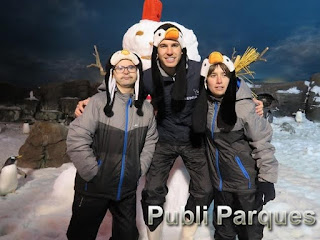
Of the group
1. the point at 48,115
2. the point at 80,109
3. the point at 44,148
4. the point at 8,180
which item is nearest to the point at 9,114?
the point at 48,115

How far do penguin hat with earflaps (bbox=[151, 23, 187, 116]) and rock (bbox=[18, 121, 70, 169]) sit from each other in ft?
12.9

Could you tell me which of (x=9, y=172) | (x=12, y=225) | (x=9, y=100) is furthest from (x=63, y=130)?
(x=9, y=100)

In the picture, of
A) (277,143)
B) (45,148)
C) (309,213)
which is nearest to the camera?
(309,213)

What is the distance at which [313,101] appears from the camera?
13.3m

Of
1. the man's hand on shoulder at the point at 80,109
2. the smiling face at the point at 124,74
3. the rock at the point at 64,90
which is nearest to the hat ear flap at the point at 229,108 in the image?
the smiling face at the point at 124,74

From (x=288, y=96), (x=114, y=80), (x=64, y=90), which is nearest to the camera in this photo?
(x=114, y=80)

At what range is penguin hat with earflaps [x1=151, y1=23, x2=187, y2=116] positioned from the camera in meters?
2.17

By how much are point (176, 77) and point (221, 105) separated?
453mm

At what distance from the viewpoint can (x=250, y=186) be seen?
2094mm

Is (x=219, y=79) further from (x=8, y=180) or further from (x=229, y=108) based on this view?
(x=8, y=180)

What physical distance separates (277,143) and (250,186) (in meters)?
7.04

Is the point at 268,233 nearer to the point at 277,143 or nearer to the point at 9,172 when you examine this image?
the point at 9,172

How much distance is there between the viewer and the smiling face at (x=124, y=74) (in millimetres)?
2080

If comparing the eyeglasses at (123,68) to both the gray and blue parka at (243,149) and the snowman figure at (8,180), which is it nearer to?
the gray and blue parka at (243,149)
